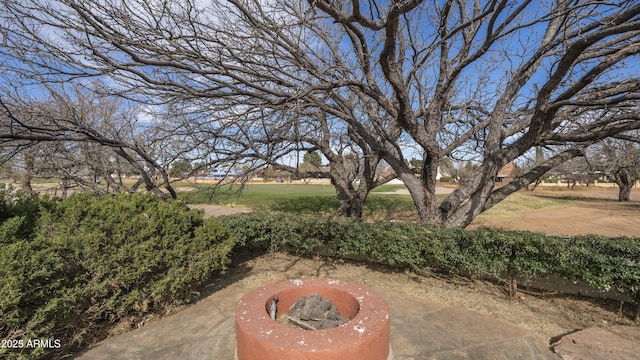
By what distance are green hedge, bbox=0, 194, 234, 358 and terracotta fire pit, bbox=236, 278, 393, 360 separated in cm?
145

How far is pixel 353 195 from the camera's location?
8.61 metres

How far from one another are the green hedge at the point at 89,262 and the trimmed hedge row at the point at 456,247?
1.92m

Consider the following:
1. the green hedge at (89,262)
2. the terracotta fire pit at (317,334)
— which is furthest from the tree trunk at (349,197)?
the terracotta fire pit at (317,334)

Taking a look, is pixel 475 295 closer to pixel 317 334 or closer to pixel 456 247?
pixel 456 247

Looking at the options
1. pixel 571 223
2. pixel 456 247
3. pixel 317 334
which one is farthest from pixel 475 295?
pixel 571 223

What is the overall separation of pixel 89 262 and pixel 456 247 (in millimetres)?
5165

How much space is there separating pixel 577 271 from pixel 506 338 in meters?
1.87

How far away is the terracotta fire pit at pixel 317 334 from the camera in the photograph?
2172 mm

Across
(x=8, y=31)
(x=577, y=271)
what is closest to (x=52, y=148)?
(x=8, y=31)

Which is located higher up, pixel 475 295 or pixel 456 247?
pixel 456 247

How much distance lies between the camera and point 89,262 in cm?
309

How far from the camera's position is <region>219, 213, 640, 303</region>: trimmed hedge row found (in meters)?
3.94

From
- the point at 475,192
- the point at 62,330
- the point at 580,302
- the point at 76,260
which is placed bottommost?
the point at 580,302

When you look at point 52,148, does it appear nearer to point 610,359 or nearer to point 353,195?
point 353,195
